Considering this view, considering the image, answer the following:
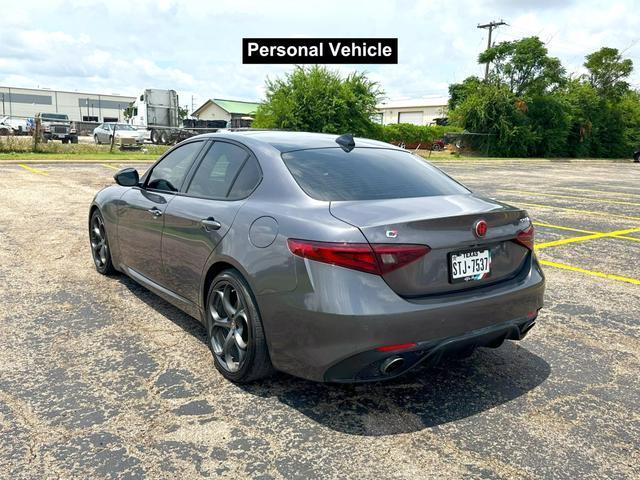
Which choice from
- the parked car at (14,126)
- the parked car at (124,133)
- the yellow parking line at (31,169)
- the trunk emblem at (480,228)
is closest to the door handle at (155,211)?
the trunk emblem at (480,228)

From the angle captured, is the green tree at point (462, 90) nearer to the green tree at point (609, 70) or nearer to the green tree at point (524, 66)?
the green tree at point (524, 66)

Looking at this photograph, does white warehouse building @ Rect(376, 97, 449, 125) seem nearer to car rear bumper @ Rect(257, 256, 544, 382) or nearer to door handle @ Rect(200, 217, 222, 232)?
door handle @ Rect(200, 217, 222, 232)

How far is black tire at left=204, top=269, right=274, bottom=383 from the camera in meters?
3.04

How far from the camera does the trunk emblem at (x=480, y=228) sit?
2.93 meters

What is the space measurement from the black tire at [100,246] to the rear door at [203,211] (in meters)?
1.57

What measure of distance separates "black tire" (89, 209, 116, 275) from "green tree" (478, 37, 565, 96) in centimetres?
4169

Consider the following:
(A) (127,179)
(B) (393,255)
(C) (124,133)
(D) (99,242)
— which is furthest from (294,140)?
(C) (124,133)

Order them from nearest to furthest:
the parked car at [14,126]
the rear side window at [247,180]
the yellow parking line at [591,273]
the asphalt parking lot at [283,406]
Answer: the asphalt parking lot at [283,406] < the rear side window at [247,180] < the yellow parking line at [591,273] < the parked car at [14,126]

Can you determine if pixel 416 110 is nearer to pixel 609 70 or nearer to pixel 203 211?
pixel 609 70

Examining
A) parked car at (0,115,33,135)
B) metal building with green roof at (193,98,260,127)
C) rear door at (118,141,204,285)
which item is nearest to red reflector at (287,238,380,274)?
rear door at (118,141,204,285)

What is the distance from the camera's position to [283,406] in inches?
120

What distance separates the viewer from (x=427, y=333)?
2.74m

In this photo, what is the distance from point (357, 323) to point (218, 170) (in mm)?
1687

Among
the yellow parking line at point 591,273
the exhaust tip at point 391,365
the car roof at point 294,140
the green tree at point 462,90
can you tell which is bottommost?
the yellow parking line at point 591,273
